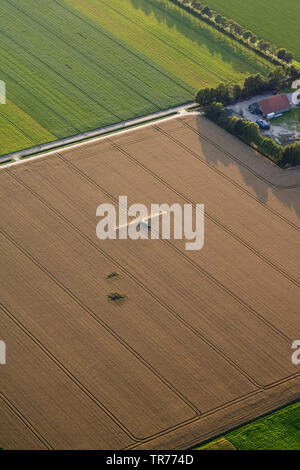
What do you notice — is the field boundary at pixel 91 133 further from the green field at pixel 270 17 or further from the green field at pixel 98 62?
the green field at pixel 270 17

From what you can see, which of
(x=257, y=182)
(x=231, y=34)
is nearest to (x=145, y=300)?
(x=257, y=182)

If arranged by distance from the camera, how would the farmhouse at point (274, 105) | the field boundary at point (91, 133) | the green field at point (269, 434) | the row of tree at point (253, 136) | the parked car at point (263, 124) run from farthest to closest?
the farmhouse at point (274, 105)
the parked car at point (263, 124)
the row of tree at point (253, 136)
the field boundary at point (91, 133)
the green field at point (269, 434)

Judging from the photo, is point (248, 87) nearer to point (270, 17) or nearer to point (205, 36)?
point (205, 36)

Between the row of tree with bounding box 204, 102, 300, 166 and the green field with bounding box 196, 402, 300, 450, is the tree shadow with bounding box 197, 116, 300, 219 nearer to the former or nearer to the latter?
the row of tree with bounding box 204, 102, 300, 166

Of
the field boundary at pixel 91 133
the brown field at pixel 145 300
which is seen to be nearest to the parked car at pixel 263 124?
the brown field at pixel 145 300

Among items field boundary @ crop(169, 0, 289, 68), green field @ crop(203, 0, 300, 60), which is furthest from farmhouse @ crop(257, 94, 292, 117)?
green field @ crop(203, 0, 300, 60)
